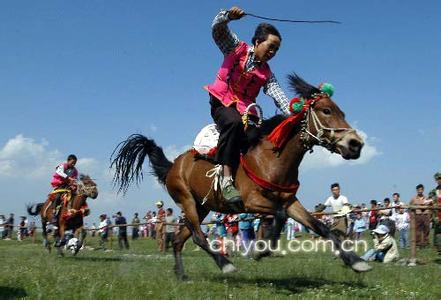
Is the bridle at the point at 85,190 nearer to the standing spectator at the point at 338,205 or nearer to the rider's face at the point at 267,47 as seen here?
the standing spectator at the point at 338,205

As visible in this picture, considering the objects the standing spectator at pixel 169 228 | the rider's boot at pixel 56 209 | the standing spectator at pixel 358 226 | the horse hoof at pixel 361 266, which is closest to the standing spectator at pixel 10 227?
the standing spectator at pixel 169 228

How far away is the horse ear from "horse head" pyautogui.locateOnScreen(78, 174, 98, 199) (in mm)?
10117

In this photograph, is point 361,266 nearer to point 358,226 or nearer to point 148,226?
point 358,226

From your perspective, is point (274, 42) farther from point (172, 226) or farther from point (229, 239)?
point (172, 226)

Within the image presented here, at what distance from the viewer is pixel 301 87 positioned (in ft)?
24.0

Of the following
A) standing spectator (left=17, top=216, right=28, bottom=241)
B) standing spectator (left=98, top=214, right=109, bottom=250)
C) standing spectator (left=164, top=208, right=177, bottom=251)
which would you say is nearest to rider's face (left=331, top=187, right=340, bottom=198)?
standing spectator (left=164, top=208, right=177, bottom=251)

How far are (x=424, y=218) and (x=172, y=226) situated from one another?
9.47 m

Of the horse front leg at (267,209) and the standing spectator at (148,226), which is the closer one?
the horse front leg at (267,209)

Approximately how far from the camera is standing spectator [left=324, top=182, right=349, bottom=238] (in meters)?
14.7

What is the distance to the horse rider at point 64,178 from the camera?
52.9 ft

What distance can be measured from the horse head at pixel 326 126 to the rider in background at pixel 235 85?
0.63m

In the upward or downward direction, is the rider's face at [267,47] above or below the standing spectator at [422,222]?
above

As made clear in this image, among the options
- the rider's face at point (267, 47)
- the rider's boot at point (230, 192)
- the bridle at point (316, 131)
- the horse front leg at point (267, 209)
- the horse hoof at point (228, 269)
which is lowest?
the horse hoof at point (228, 269)

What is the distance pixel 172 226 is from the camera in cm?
2039
